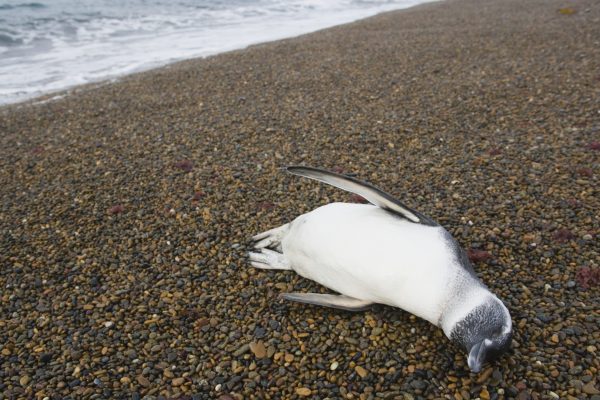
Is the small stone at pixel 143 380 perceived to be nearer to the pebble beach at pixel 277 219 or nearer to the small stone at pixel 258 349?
the pebble beach at pixel 277 219

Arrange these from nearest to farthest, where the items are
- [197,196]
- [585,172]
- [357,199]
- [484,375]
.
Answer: [484,375] → [585,172] → [357,199] → [197,196]

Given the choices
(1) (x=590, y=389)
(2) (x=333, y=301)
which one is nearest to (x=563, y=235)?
(1) (x=590, y=389)

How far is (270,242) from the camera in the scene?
3.96m

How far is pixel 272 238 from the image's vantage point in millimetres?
3973

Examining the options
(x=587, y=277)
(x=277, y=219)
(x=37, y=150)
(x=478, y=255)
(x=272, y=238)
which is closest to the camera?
(x=587, y=277)

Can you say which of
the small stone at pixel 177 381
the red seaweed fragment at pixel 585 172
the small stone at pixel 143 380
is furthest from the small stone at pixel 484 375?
the red seaweed fragment at pixel 585 172

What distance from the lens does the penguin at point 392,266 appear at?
248 centimetres

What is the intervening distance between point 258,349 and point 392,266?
1.05 meters

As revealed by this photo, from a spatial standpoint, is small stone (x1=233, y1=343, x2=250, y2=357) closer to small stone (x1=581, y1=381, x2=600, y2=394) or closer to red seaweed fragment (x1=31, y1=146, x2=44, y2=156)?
small stone (x1=581, y1=381, x2=600, y2=394)

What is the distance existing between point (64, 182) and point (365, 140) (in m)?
3.75

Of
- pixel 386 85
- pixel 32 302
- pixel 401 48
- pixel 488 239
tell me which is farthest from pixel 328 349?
pixel 401 48

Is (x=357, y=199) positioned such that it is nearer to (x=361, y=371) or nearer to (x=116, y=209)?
(x=361, y=371)

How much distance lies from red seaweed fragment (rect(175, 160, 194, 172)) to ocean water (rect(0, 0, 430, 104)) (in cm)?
659

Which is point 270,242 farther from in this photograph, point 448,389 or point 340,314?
point 448,389
